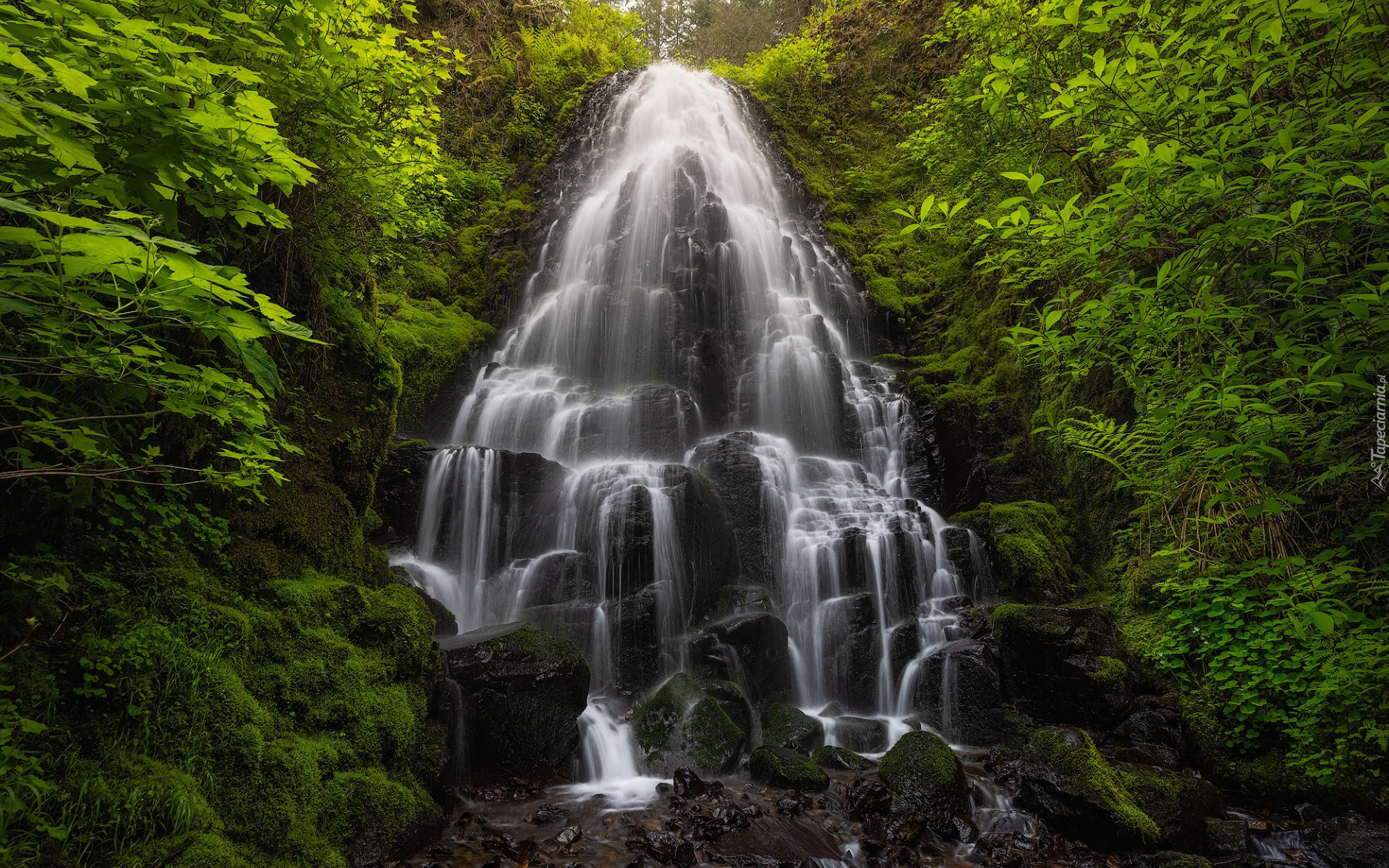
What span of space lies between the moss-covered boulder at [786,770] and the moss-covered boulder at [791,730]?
24 centimetres

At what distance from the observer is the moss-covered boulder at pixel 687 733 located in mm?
5875

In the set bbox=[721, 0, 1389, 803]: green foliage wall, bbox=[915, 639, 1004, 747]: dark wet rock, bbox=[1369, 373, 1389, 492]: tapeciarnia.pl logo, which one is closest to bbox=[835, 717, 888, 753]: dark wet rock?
bbox=[915, 639, 1004, 747]: dark wet rock

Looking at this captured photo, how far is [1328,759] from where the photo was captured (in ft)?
16.2

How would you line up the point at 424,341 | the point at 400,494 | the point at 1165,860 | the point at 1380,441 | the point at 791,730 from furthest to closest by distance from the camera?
the point at 424,341, the point at 400,494, the point at 791,730, the point at 1165,860, the point at 1380,441

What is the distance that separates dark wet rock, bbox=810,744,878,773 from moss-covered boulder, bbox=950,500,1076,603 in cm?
376

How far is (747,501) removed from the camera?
9.60m

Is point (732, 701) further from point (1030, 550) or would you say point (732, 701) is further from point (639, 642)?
point (1030, 550)

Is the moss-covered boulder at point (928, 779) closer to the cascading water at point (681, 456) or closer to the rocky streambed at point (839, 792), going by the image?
the rocky streambed at point (839, 792)

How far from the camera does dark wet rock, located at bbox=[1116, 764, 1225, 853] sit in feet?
15.2

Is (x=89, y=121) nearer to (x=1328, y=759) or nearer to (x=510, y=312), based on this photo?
(x=1328, y=759)

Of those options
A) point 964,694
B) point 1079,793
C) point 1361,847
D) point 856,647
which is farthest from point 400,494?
point 1361,847

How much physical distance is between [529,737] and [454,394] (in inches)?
328

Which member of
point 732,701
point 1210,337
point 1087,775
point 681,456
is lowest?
point 1087,775

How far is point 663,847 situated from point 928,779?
2.26 metres
